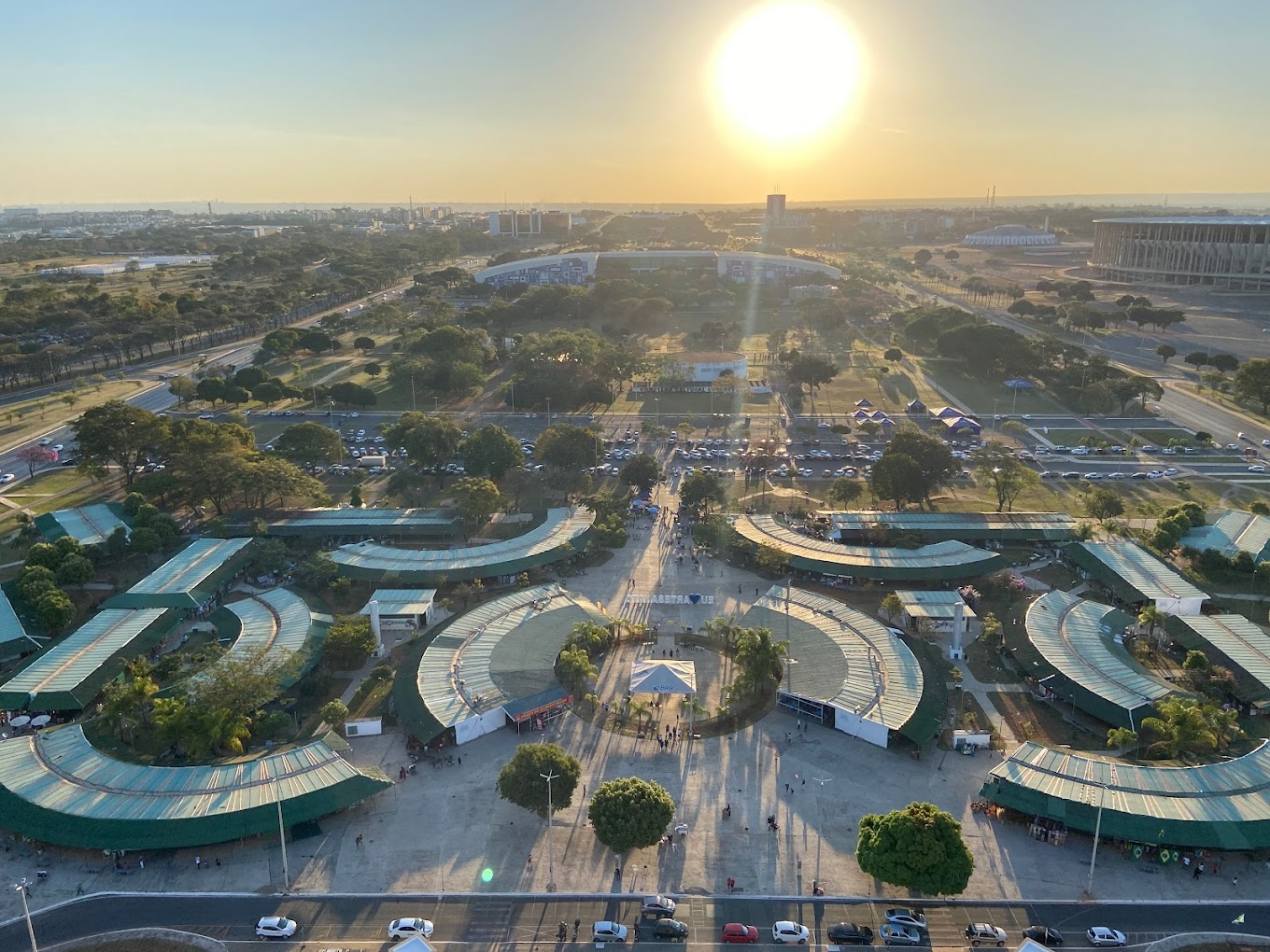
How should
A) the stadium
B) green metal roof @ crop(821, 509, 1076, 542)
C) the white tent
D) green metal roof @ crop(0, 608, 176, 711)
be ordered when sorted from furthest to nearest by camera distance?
the stadium < green metal roof @ crop(821, 509, 1076, 542) < the white tent < green metal roof @ crop(0, 608, 176, 711)

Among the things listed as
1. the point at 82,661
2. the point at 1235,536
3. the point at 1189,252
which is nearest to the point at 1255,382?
the point at 1235,536

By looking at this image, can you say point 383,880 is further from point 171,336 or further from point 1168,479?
point 171,336

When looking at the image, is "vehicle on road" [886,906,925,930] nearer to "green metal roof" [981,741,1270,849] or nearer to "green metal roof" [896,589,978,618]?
"green metal roof" [981,741,1270,849]

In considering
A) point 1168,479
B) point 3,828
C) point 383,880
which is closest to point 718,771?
point 383,880

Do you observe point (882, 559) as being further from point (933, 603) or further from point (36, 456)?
point (36, 456)

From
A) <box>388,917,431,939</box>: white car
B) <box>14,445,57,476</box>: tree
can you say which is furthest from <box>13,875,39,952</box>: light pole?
<box>14,445,57,476</box>: tree

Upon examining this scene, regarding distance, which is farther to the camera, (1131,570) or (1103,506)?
(1103,506)
